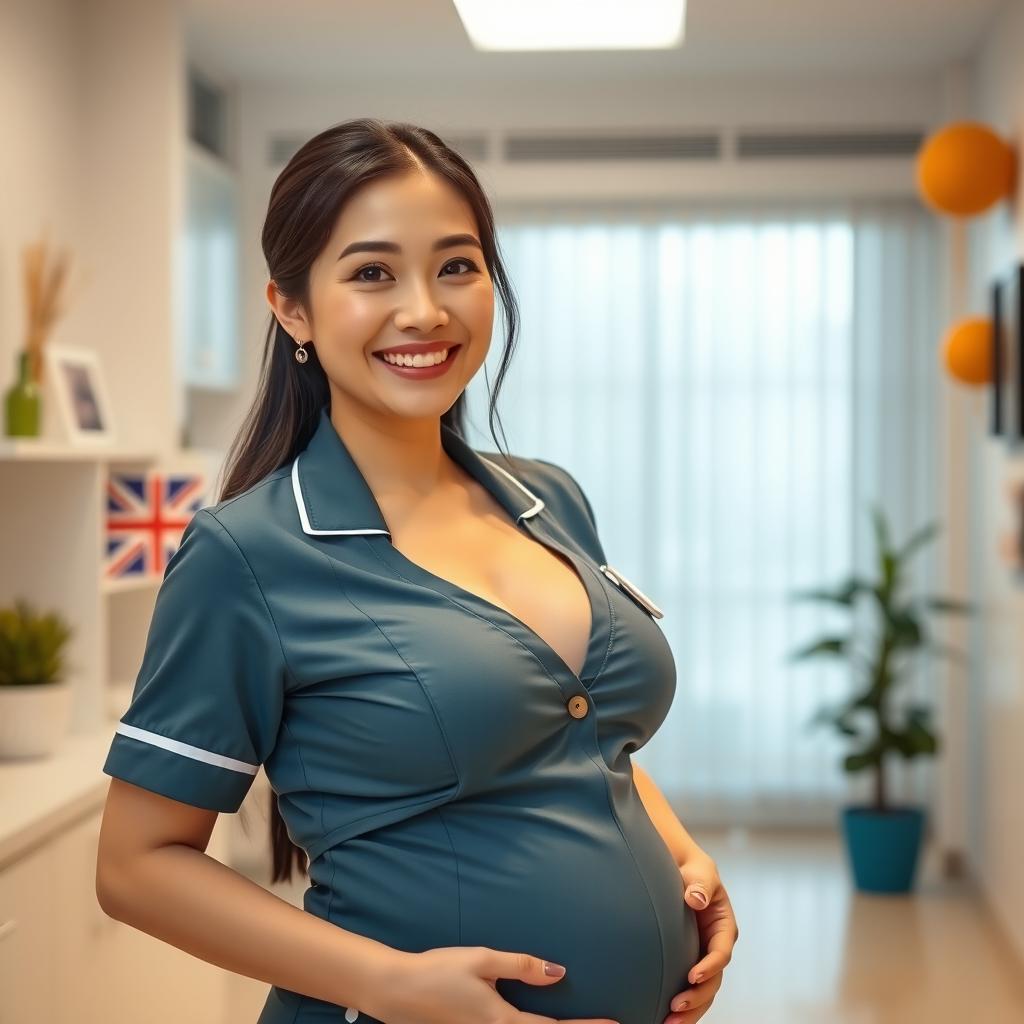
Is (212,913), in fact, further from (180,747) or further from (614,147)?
(614,147)

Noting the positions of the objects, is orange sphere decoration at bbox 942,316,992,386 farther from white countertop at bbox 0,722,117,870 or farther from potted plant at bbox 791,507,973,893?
white countertop at bbox 0,722,117,870

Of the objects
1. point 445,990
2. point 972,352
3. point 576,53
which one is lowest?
point 445,990

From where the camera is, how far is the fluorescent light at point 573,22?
2.54m

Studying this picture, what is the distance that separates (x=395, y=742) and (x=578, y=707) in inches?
7.1

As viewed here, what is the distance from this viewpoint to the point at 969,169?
3881 millimetres

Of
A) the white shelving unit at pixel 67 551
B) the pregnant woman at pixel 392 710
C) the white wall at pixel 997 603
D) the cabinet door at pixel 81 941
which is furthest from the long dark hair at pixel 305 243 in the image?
the white wall at pixel 997 603

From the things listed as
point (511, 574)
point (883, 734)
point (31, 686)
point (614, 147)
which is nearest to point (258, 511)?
point (511, 574)

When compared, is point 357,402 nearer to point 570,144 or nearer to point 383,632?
point 383,632

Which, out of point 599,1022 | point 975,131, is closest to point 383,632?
point 599,1022

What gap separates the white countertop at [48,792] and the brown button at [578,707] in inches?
50.4

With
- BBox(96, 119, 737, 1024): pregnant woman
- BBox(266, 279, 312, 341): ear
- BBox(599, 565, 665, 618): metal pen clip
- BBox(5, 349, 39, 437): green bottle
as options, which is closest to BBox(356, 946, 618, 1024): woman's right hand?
BBox(96, 119, 737, 1024): pregnant woman

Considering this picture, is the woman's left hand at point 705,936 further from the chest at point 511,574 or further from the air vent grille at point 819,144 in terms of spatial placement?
the air vent grille at point 819,144

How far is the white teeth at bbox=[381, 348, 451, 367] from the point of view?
4.13 feet

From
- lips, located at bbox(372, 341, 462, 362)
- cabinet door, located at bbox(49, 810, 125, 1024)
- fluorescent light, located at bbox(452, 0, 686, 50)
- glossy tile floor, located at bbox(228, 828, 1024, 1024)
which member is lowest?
glossy tile floor, located at bbox(228, 828, 1024, 1024)
